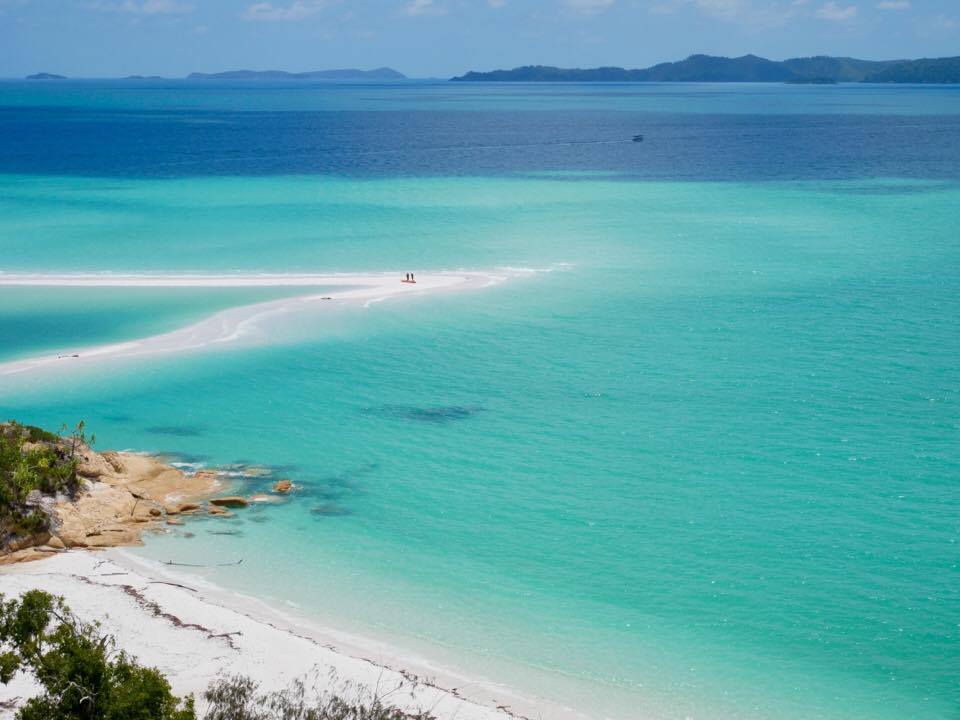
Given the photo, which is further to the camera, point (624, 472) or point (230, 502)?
point (624, 472)

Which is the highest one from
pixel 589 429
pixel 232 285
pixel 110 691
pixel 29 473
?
pixel 232 285

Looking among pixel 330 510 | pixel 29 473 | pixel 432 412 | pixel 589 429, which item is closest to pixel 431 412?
pixel 432 412

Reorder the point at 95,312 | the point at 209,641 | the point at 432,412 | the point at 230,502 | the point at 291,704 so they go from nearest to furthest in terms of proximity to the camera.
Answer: the point at 291,704, the point at 209,641, the point at 230,502, the point at 432,412, the point at 95,312

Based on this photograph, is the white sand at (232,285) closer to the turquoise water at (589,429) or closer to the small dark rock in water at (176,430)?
the turquoise water at (589,429)

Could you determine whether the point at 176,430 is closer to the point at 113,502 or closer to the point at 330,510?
the point at 113,502

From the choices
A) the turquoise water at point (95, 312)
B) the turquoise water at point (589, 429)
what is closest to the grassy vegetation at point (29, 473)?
the turquoise water at point (589, 429)

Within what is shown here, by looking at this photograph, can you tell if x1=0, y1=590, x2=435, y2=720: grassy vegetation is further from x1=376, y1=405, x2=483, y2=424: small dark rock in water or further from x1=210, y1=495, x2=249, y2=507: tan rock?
x1=376, y1=405, x2=483, y2=424: small dark rock in water

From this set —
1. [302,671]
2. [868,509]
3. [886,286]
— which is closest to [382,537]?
[302,671]

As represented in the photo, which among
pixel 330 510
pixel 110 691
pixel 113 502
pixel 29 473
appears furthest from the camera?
pixel 330 510
